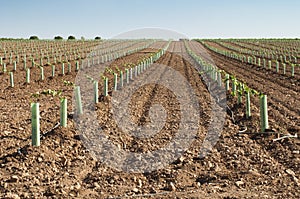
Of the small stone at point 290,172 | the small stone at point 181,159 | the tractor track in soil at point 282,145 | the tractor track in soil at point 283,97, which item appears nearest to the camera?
the small stone at point 290,172

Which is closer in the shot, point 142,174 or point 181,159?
point 142,174

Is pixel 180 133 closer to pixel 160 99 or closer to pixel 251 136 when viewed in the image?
pixel 251 136

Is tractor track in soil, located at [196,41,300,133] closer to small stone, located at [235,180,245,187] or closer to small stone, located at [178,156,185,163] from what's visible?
small stone, located at [178,156,185,163]

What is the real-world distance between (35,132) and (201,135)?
3.29 m

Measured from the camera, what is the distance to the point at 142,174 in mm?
5816

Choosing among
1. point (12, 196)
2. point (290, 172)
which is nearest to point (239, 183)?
point (290, 172)

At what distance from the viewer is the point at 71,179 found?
5.46 m

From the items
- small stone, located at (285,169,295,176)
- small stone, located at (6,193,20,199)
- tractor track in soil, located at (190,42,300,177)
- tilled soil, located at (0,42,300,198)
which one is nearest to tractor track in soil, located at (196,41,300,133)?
tractor track in soil, located at (190,42,300,177)

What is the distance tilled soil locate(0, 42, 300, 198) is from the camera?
489cm

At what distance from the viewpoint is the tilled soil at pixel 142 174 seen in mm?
4895

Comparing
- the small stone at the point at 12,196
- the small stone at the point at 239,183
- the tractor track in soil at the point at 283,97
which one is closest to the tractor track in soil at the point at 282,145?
the tractor track in soil at the point at 283,97

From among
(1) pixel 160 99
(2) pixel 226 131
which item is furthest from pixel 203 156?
(1) pixel 160 99

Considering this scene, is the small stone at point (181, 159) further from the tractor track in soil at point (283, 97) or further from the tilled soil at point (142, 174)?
the tractor track in soil at point (283, 97)

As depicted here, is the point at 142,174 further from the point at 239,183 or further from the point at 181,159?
the point at 239,183
